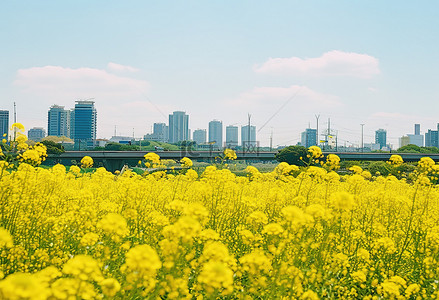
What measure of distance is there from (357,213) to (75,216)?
546cm

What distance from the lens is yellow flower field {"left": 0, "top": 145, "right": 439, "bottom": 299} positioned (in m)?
2.17

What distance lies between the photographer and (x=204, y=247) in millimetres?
3158

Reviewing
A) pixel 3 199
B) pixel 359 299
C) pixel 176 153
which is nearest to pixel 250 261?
pixel 359 299

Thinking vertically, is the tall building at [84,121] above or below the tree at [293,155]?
above

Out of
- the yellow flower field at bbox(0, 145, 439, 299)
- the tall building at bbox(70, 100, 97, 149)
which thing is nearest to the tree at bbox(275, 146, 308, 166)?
the yellow flower field at bbox(0, 145, 439, 299)

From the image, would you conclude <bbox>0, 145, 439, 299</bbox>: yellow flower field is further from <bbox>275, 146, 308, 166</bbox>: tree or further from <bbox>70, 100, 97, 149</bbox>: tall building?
<bbox>70, 100, 97, 149</bbox>: tall building

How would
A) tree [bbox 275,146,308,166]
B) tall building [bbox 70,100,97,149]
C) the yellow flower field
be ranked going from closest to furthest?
1. the yellow flower field
2. tree [bbox 275,146,308,166]
3. tall building [bbox 70,100,97,149]

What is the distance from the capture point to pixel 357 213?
7.48m

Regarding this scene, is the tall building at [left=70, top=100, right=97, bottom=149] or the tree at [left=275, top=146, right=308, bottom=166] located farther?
the tall building at [left=70, top=100, right=97, bottom=149]

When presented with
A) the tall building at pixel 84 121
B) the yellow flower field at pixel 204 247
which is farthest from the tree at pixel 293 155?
the tall building at pixel 84 121

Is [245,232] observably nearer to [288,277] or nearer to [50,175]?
[288,277]

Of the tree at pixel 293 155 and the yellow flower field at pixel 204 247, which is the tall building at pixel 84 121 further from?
the yellow flower field at pixel 204 247

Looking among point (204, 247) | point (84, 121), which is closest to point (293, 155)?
point (204, 247)

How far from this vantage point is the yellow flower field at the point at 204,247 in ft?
7.11
